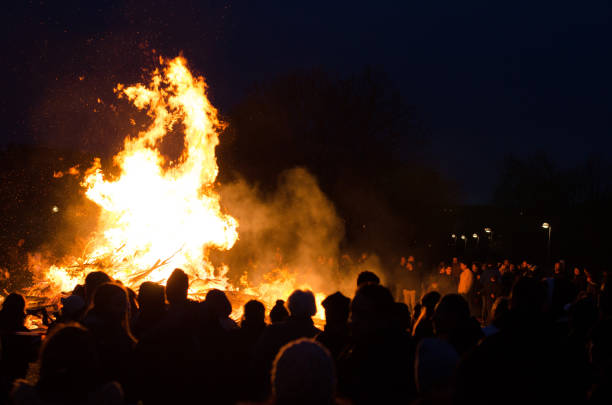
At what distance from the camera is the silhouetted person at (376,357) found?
3.14 meters

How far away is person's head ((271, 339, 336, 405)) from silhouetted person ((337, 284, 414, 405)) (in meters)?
1.10

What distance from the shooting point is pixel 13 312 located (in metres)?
5.06

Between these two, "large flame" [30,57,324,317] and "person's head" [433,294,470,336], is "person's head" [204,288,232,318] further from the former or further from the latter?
"large flame" [30,57,324,317]

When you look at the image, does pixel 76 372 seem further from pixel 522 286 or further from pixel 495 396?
pixel 522 286

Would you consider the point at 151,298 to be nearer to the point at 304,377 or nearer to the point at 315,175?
the point at 304,377

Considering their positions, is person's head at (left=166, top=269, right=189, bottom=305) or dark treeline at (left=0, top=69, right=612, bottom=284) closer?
person's head at (left=166, top=269, right=189, bottom=305)

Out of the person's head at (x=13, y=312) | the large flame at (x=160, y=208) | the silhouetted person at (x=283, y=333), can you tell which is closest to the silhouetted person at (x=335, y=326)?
the silhouetted person at (x=283, y=333)

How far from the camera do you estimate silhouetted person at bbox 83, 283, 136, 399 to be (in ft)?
12.2

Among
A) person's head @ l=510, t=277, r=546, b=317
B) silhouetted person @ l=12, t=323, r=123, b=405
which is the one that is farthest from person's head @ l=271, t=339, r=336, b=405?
person's head @ l=510, t=277, r=546, b=317

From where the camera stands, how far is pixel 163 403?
3525mm

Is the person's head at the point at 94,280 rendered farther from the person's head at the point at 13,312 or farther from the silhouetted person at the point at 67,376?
the silhouetted person at the point at 67,376

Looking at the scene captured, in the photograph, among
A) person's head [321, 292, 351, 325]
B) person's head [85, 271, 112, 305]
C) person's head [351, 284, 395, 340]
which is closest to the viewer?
person's head [351, 284, 395, 340]

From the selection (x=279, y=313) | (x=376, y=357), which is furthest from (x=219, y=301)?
(x=376, y=357)

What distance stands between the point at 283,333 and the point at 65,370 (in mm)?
1937
